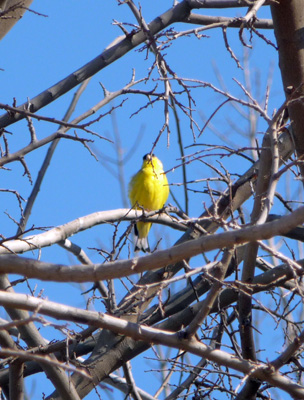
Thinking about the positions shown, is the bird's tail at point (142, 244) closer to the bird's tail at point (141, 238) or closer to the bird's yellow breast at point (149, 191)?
the bird's tail at point (141, 238)

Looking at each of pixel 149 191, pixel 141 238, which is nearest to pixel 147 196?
pixel 149 191

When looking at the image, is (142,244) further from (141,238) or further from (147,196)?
(147,196)

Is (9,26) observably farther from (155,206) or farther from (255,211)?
(155,206)

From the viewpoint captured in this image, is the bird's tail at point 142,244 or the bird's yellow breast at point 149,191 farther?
the bird's yellow breast at point 149,191

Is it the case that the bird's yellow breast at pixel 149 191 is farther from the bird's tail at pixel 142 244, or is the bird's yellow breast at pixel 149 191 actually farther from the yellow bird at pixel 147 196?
the bird's tail at pixel 142 244

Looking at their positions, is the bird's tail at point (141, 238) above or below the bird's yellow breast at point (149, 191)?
below

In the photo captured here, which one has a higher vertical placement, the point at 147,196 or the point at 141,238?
the point at 147,196

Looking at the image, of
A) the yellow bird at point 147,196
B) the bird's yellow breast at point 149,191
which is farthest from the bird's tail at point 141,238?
the bird's yellow breast at point 149,191

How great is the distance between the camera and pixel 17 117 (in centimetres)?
357

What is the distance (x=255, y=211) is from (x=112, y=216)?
171cm

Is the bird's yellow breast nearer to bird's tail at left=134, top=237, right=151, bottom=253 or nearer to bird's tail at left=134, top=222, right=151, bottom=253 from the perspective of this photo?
bird's tail at left=134, top=222, right=151, bottom=253

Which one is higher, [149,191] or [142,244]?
[149,191]

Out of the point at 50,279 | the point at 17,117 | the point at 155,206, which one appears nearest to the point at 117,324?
the point at 50,279

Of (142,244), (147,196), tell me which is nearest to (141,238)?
(142,244)
